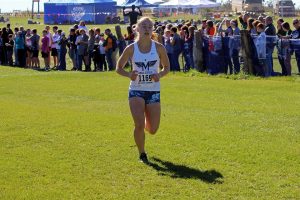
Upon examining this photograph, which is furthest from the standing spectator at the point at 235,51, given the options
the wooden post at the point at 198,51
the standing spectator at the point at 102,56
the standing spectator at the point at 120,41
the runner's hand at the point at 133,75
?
the runner's hand at the point at 133,75

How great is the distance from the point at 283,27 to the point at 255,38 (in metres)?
1.20

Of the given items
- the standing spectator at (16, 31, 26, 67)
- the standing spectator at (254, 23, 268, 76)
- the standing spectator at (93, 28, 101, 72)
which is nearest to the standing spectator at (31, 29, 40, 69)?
the standing spectator at (16, 31, 26, 67)

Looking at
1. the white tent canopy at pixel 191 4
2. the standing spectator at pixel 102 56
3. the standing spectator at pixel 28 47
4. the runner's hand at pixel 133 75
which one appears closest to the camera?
the runner's hand at pixel 133 75

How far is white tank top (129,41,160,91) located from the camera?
9.01m

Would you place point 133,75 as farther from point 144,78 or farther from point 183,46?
point 183,46

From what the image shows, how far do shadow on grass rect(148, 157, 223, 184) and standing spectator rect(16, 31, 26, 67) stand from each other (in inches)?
783

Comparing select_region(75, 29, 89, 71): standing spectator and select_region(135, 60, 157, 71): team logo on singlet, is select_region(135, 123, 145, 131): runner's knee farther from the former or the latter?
select_region(75, 29, 89, 71): standing spectator

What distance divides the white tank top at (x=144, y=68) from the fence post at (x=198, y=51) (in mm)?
13429

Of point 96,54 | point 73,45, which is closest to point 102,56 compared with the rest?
point 96,54

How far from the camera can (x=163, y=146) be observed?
10.4m

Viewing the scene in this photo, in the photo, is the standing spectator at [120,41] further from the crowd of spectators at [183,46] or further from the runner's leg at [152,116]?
the runner's leg at [152,116]

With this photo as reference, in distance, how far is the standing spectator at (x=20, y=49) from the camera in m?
28.0

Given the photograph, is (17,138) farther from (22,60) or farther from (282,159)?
(22,60)

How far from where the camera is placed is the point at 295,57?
1983 centimetres
